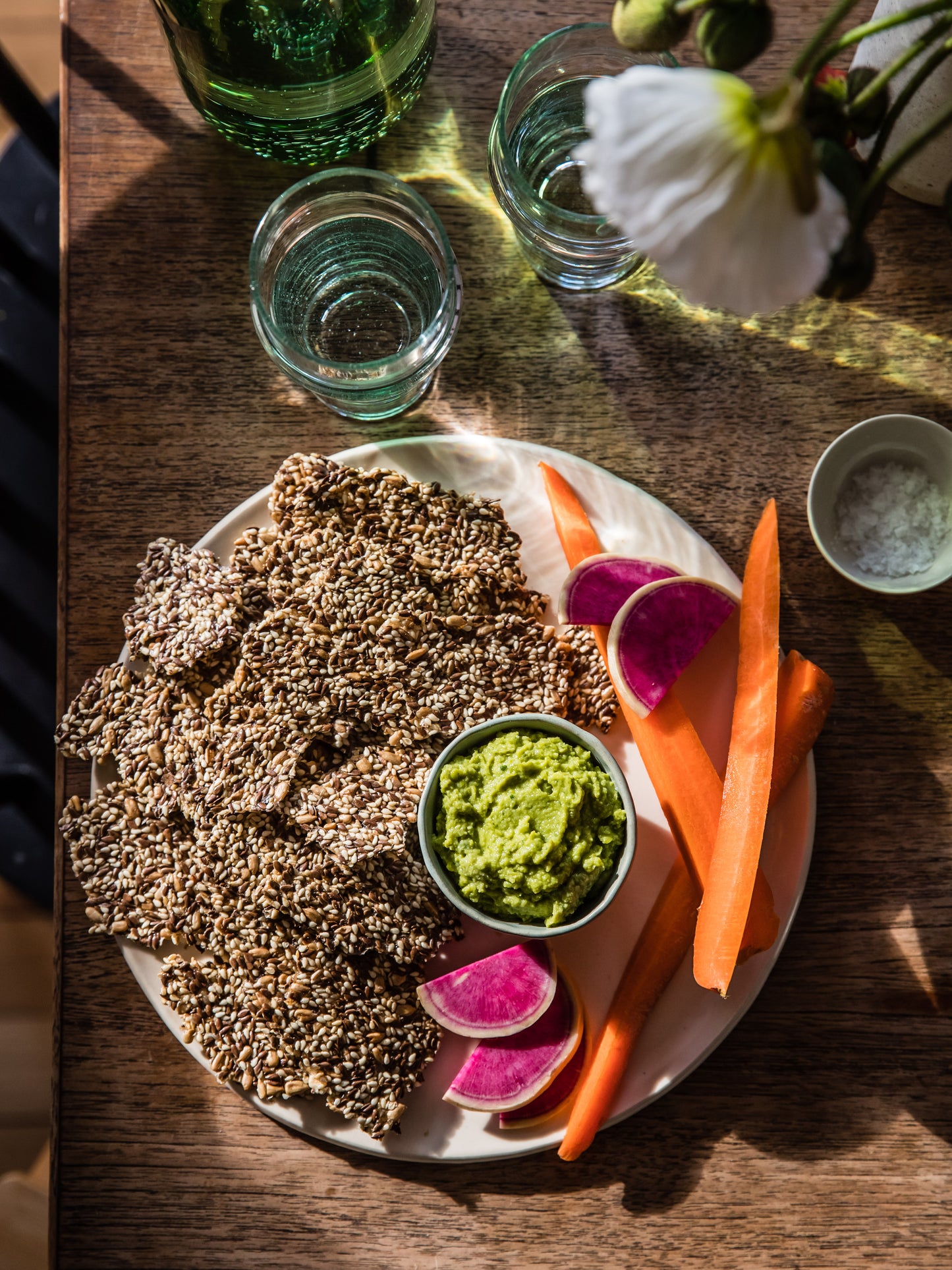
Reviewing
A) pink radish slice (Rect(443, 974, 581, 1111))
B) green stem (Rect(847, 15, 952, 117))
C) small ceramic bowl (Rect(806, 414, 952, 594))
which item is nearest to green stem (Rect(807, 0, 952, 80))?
green stem (Rect(847, 15, 952, 117))

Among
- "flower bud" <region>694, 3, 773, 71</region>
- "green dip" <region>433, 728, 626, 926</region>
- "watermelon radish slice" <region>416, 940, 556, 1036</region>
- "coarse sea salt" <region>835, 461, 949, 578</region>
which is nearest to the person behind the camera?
"flower bud" <region>694, 3, 773, 71</region>

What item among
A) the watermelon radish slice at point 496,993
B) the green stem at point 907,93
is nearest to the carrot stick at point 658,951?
the watermelon radish slice at point 496,993

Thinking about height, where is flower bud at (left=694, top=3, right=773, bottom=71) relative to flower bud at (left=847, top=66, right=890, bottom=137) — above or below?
above

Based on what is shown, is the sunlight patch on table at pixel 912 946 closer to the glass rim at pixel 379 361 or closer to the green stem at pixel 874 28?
the glass rim at pixel 379 361

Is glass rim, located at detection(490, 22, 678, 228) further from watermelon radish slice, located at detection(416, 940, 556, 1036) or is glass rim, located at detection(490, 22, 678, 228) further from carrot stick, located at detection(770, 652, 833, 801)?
watermelon radish slice, located at detection(416, 940, 556, 1036)

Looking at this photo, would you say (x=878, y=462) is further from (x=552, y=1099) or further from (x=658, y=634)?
(x=552, y=1099)

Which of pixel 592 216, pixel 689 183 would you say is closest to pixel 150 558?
pixel 592 216

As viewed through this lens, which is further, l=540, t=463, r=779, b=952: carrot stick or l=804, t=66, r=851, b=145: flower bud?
l=540, t=463, r=779, b=952: carrot stick
